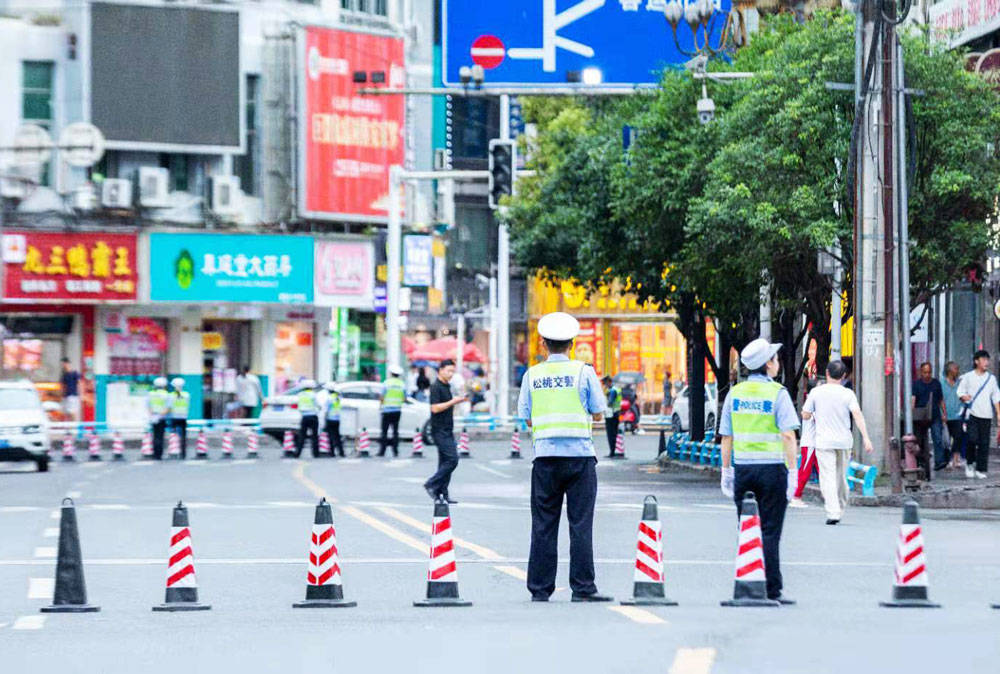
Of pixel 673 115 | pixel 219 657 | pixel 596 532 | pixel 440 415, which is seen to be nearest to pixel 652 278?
pixel 673 115

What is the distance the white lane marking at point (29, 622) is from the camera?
13.4 m

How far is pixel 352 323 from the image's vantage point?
62.6 m

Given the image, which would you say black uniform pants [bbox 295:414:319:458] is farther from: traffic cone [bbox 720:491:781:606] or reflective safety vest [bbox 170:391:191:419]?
traffic cone [bbox 720:491:781:606]

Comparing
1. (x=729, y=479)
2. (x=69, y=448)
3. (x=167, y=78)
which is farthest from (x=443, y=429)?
(x=167, y=78)

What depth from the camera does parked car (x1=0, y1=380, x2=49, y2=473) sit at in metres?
37.2

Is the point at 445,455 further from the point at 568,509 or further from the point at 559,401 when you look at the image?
the point at 559,401

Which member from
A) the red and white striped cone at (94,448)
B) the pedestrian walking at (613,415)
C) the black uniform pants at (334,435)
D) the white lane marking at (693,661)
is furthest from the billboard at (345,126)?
the white lane marking at (693,661)

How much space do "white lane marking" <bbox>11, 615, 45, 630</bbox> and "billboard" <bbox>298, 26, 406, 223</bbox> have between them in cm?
4129

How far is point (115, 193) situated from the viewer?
5209cm

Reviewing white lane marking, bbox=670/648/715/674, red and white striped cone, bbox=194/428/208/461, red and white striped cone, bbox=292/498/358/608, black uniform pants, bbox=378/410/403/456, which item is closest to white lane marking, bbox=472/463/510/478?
black uniform pants, bbox=378/410/403/456

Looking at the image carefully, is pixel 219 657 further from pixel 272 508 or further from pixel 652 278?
pixel 652 278

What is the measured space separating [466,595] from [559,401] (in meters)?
1.92

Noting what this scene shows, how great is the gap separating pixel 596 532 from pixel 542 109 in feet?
165

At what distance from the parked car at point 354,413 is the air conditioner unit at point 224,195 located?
504 cm
